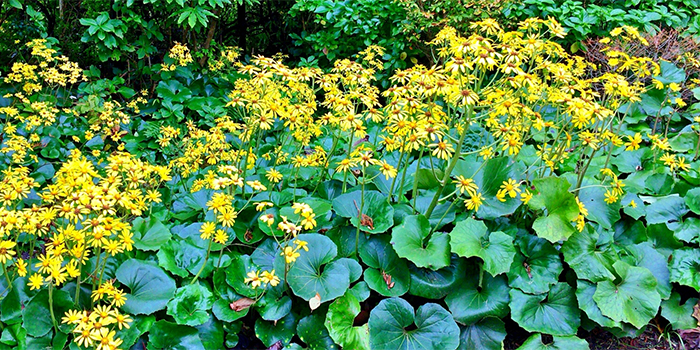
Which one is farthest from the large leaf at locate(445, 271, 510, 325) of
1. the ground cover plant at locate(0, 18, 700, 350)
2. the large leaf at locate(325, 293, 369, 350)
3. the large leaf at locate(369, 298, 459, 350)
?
the large leaf at locate(325, 293, 369, 350)

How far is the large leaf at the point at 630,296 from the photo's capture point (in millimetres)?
2396

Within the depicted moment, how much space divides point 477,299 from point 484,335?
0.17m

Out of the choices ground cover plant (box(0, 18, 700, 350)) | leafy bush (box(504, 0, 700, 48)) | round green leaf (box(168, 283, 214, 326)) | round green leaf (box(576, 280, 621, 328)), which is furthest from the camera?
leafy bush (box(504, 0, 700, 48))

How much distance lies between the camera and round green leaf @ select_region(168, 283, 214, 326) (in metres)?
2.18

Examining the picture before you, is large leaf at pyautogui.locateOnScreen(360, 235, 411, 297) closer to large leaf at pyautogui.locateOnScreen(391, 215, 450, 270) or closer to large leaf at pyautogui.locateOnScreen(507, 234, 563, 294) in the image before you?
large leaf at pyautogui.locateOnScreen(391, 215, 450, 270)

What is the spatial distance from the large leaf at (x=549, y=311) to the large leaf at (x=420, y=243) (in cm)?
41

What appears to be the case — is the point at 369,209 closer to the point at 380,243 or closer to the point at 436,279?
the point at 380,243

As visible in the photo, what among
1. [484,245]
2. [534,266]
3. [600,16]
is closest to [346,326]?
[484,245]

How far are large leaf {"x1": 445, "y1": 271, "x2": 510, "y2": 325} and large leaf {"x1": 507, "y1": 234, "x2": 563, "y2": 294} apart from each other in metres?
0.08

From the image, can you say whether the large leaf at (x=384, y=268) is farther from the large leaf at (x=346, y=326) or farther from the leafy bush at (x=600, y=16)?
the leafy bush at (x=600, y=16)

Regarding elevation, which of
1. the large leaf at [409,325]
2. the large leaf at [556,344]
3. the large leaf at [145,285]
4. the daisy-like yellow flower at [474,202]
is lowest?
the large leaf at [556,344]

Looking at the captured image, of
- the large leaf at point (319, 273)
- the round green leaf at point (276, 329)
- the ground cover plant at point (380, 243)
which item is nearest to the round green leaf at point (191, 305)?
the ground cover plant at point (380, 243)

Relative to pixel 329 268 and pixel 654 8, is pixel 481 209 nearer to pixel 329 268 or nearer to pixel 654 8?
pixel 329 268

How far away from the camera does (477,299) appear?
2.46 meters
